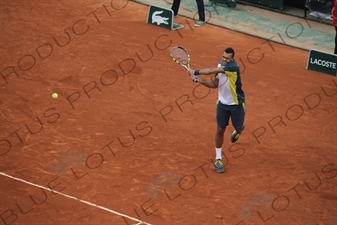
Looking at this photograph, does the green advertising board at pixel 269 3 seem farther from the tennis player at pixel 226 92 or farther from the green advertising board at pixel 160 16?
the tennis player at pixel 226 92

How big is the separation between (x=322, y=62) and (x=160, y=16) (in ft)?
16.6

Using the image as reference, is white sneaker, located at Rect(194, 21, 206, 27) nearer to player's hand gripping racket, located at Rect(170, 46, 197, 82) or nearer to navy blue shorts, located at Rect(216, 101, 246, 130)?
player's hand gripping racket, located at Rect(170, 46, 197, 82)

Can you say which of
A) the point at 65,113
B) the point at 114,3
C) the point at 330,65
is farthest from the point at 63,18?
the point at 330,65

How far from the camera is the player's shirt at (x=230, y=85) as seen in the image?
13984 millimetres

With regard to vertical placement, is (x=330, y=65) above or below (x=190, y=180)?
above

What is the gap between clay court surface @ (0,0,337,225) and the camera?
535 inches

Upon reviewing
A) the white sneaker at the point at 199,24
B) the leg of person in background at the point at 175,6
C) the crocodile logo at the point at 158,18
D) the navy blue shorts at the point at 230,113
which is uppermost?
the leg of person in background at the point at 175,6

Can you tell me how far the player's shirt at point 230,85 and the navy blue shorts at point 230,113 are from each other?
3.6 inches

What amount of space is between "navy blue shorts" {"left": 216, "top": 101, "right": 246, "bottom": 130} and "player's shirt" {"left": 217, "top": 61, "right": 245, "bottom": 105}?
0.09 metres

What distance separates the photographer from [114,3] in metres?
24.0

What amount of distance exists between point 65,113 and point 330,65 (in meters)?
7.25

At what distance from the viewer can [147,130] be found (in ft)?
53.3

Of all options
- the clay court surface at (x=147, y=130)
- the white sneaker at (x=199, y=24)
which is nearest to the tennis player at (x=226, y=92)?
the clay court surface at (x=147, y=130)

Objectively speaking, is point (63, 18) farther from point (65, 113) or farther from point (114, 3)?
point (65, 113)
